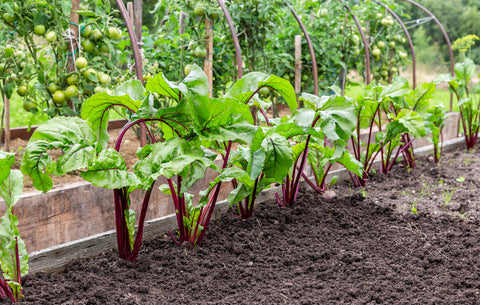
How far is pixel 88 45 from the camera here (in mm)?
2859

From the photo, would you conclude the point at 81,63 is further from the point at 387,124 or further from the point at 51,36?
the point at 387,124

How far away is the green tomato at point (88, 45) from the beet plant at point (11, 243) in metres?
1.27

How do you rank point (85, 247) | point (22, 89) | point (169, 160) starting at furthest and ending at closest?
1. point (22, 89)
2. point (85, 247)
3. point (169, 160)

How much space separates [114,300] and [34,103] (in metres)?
1.86

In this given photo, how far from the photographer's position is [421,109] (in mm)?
3635

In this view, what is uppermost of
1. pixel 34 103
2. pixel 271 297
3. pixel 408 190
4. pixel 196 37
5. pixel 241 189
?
pixel 196 37

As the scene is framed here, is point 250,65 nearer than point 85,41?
No

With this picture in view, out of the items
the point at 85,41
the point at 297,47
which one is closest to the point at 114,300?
the point at 85,41

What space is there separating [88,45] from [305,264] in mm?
1820

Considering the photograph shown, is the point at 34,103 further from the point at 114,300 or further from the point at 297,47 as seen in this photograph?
the point at 297,47

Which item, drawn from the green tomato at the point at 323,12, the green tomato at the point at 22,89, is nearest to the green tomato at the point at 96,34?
the green tomato at the point at 22,89

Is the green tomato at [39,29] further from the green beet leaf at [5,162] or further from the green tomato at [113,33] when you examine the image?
the green beet leaf at [5,162]

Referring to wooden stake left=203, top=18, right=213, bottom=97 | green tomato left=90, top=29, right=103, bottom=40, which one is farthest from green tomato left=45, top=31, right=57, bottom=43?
wooden stake left=203, top=18, right=213, bottom=97

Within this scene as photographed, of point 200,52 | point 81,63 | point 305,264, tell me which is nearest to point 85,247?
point 305,264
